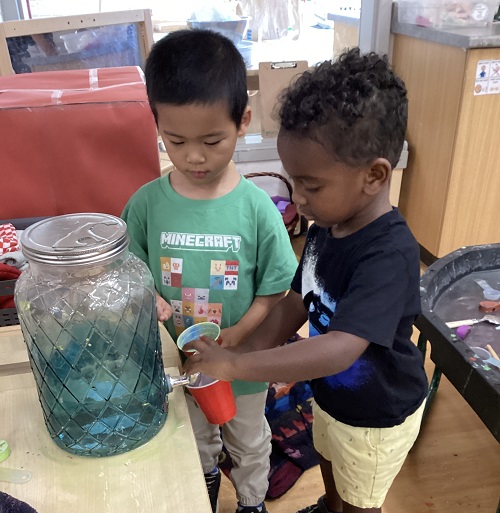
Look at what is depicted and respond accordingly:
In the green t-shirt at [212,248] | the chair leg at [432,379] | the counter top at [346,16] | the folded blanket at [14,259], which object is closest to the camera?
the green t-shirt at [212,248]

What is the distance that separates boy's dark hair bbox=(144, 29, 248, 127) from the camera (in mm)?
863

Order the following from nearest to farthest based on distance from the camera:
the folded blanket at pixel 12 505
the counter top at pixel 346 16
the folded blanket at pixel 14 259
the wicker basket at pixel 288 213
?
1. the folded blanket at pixel 12 505
2. the folded blanket at pixel 14 259
3. the wicker basket at pixel 288 213
4. the counter top at pixel 346 16

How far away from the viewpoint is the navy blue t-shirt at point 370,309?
0.72m

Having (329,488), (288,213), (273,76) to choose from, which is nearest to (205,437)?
(329,488)

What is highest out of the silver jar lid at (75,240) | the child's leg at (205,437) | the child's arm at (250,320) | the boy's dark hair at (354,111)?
the boy's dark hair at (354,111)

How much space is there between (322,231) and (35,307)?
46 centimetres

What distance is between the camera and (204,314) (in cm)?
104

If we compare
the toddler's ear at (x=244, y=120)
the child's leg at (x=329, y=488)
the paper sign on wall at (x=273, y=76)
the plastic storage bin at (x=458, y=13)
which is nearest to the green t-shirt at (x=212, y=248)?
the toddler's ear at (x=244, y=120)

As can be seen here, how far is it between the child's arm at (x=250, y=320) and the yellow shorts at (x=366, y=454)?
8.1 inches

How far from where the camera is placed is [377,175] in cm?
72

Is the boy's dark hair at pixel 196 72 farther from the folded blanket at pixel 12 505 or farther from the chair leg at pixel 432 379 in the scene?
the chair leg at pixel 432 379

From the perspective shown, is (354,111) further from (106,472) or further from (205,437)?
(205,437)

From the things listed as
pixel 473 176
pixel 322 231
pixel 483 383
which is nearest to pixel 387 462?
pixel 483 383

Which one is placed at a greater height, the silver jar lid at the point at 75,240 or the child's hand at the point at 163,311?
the silver jar lid at the point at 75,240
